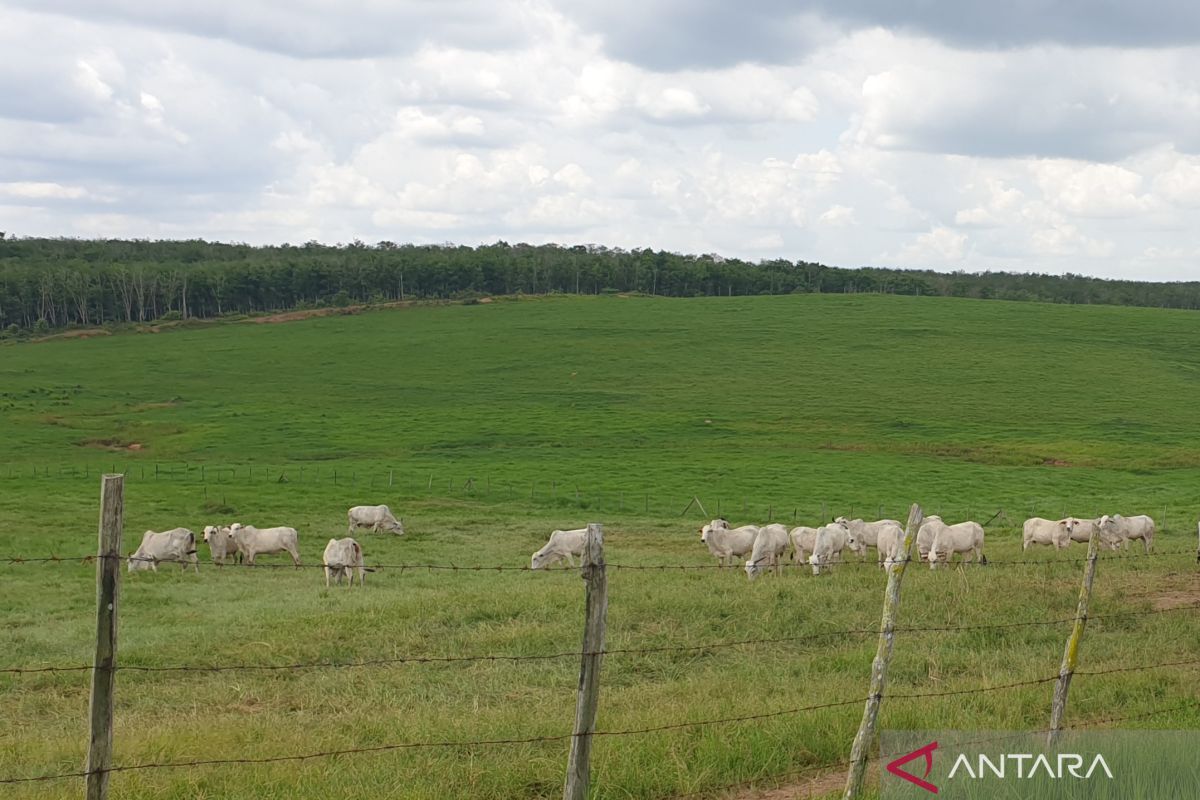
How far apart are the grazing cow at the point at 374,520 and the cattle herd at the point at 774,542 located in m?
4.54

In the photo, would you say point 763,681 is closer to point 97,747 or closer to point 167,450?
point 97,747

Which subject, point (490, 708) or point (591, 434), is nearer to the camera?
point (490, 708)

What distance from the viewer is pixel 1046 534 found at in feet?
90.3

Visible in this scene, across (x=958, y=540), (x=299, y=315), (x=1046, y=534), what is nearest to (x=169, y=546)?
(x=958, y=540)

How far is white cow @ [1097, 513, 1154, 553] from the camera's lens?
2788 centimetres

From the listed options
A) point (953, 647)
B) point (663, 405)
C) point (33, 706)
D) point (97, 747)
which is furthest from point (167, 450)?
point (97, 747)

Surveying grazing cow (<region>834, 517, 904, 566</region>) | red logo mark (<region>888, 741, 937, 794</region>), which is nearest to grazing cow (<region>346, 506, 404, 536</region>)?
grazing cow (<region>834, 517, 904, 566</region>)

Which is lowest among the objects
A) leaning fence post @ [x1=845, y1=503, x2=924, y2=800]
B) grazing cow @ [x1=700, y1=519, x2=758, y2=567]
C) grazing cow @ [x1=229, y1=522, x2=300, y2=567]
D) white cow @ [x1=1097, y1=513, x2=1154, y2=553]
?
grazing cow @ [x1=229, y1=522, x2=300, y2=567]

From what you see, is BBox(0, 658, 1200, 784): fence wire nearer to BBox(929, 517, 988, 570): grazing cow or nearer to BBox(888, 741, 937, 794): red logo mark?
BBox(888, 741, 937, 794): red logo mark

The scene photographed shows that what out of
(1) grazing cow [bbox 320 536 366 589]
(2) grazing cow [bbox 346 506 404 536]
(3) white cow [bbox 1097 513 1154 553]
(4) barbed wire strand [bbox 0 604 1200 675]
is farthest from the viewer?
(2) grazing cow [bbox 346 506 404 536]

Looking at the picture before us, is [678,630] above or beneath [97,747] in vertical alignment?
beneath

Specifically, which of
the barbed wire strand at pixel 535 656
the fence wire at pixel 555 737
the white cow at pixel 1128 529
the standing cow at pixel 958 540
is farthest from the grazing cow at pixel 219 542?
the white cow at pixel 1128 529

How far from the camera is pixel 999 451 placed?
55.5 meters

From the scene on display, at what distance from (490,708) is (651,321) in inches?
3549
